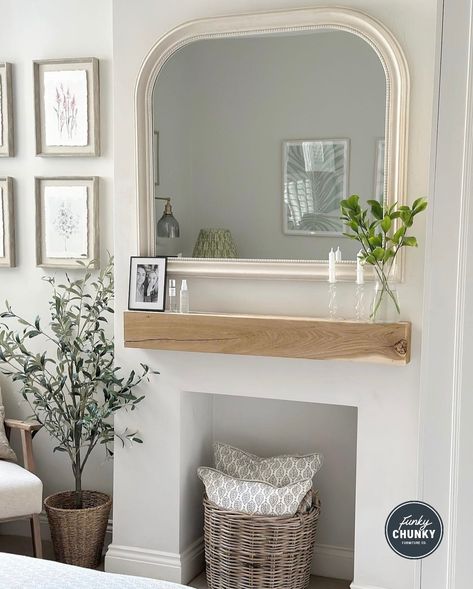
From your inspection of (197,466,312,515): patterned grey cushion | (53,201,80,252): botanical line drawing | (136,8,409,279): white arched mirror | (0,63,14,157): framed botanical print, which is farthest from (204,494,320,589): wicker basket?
(0,63,14,157): framed botanical print

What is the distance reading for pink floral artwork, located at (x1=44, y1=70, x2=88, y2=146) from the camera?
3.56 m

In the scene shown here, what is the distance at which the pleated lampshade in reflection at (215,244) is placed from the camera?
121 inches

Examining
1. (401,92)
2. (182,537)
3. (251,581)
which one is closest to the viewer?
(401,92)

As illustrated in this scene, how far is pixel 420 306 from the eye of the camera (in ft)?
9.11

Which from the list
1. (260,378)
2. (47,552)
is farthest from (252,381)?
(47,552)

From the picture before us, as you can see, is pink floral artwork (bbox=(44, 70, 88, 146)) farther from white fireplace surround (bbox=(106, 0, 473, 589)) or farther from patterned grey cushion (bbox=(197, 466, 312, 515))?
patterned grey cushion (bbox=(197, 466, 312, 515))

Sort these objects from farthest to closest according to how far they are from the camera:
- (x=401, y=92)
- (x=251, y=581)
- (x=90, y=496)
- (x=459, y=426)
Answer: (x=90, y=496) → (x=251, y=581) → (x=401, y=92) → (x=459, y=426)

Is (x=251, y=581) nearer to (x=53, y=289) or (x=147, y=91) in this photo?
(x=53, y=289)

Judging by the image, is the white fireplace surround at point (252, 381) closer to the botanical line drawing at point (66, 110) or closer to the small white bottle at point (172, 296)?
the small white bottle at point (172, 296)

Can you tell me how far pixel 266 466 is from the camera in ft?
10.6

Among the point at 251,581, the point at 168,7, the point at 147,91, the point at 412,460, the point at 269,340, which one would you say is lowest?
the point at 251,581

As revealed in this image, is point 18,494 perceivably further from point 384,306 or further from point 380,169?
point 380,169

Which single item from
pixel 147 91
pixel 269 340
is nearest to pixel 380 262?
pixel 269 340

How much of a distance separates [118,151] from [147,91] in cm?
27
